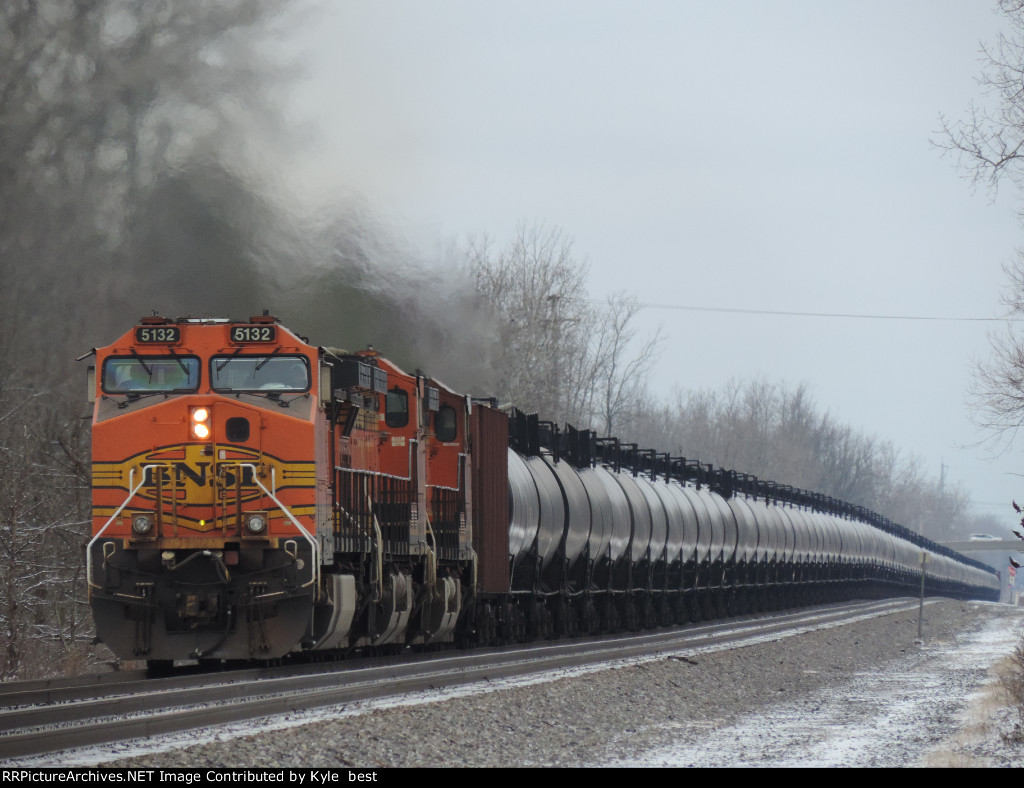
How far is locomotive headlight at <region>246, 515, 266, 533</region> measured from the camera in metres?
13.9

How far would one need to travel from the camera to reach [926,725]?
43.4 ft

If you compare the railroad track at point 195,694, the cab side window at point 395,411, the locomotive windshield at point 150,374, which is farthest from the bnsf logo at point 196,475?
the cab side window at point 395,411

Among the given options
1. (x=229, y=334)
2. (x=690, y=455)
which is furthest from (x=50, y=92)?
(x=690, y=455)

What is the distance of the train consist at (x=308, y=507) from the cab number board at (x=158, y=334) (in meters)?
0.02

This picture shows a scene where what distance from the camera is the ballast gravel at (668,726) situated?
31.7 ft

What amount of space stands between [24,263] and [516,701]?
39.3ft

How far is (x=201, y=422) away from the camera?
46.5ft

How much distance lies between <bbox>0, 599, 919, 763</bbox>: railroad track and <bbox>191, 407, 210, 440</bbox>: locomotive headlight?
2.55 meters

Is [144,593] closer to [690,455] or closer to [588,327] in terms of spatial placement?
[588,327]

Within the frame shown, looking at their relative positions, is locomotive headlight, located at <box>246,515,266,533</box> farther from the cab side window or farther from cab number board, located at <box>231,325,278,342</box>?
the cab side window

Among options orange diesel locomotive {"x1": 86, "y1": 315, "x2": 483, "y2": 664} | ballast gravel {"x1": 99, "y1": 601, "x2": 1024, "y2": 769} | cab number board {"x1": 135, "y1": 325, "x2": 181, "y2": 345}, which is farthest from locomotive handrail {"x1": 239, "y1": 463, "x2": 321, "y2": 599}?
ballast gravel {"x1": 99, "y1": 601, "x2": 1024, "y2": 769}

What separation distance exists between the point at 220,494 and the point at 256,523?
555 millimetres

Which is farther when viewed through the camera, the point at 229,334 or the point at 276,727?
the point at 229,334

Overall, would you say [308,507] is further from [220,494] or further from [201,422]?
[201,422]
